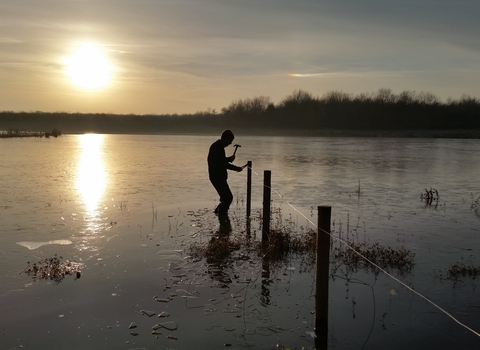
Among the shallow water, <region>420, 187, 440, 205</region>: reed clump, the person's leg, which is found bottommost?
the shallow water

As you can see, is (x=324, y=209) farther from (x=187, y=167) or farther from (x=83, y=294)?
(x=187, y=167)

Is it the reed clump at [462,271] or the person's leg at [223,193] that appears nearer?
the reed clump at [462,271]

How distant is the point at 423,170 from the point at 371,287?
2126cm

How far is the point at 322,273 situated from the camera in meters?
5.27

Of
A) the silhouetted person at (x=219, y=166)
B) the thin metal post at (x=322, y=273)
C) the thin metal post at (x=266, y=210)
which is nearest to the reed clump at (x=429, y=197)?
the silhouetted person at (x=219, y=166)

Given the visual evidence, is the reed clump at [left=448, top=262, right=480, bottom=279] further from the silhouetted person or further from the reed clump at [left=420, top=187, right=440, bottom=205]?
the reed clump at [left=420, top=187, right=440, bottom=205]

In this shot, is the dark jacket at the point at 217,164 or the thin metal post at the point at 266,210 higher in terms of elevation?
the dark jacket at the point at 217,164

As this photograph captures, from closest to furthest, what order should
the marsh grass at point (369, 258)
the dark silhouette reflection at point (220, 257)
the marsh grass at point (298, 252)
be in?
the dark silhouette reflection at point (220, 257), the marsh grass at point (369, 258), the marsh grass at point (298, 252)

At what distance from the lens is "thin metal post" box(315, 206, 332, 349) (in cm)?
516

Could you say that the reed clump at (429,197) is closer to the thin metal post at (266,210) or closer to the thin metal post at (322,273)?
the thin metal post at (266,210)

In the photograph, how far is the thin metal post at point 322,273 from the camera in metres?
5.16

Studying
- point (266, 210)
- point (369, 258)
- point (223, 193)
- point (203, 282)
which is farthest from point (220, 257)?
point (223, 193)

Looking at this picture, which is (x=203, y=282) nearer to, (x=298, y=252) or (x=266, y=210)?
(x=298, y=252)

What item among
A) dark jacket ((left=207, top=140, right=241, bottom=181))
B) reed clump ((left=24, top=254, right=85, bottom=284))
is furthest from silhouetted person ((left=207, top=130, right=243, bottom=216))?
reed clump ((left=24, top=254, right=85, bottom=284))
